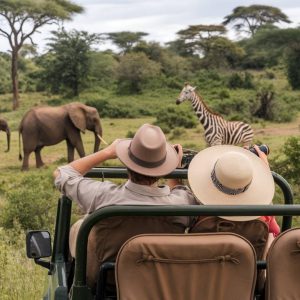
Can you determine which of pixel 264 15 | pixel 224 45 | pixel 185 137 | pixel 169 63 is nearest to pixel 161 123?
pixel 185 137

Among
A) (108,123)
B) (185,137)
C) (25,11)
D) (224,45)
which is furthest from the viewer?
(224,45)

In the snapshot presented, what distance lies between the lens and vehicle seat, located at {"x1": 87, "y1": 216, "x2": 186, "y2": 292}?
1.76 metres

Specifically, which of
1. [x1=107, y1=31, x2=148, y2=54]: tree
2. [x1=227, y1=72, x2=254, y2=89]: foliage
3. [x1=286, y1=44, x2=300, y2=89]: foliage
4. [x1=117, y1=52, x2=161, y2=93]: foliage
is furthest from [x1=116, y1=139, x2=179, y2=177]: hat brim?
[x1=107, y1=31, x2=148, y2=54]: tree

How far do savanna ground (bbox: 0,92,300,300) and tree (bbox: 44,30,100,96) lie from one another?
1052 millimetres

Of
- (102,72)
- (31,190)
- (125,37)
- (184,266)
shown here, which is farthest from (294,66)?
(184,266)

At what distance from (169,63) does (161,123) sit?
11552 millimetres

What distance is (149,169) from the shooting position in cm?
189

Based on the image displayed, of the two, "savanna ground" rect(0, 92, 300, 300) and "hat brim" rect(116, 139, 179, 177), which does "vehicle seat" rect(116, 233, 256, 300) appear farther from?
"savanna ground" rect(0, 92, 300, 300)

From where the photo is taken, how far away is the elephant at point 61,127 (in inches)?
471

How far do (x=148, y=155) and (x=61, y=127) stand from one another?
10361 mm

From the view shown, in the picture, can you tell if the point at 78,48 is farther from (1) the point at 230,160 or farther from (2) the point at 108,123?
(1) the point at 230,160

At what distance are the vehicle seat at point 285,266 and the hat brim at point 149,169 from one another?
0.37 metres

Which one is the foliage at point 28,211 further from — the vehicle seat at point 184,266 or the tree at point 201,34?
the tree at point 201,34

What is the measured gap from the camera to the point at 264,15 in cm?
3525
